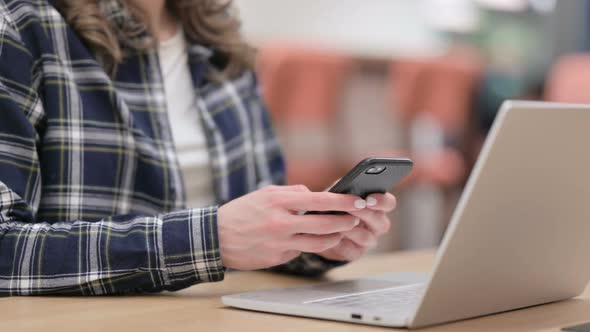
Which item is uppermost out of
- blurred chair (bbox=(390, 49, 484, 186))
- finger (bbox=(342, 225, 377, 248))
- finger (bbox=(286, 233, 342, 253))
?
finger (bbox=(286, 233, 342, 253))

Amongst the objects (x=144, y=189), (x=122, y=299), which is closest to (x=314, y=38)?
(x=144, y=189)

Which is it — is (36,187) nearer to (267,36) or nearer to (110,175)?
(110,175)

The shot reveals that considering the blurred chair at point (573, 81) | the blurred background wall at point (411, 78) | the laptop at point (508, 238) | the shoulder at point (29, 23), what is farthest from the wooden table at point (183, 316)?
the blurred chair at point (573, 81)

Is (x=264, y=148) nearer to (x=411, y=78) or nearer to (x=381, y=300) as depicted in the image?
(x=381, y=300)

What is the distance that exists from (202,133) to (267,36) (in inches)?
130

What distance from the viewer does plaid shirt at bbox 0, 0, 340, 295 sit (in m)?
0.81

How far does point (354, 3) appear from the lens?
4949 mm

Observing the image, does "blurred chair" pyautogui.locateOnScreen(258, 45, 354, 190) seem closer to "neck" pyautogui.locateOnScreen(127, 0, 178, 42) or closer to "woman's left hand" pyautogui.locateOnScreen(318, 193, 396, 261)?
"neck" pyautogui.locateOnScreen(127, 0, 178, 42)

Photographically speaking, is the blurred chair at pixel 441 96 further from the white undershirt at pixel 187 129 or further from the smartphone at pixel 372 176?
the smartphone at pixel 372 176

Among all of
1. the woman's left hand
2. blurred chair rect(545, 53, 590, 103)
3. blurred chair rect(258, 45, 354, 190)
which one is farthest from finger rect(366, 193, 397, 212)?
blurred chair rect(545, 53, 590, 103)

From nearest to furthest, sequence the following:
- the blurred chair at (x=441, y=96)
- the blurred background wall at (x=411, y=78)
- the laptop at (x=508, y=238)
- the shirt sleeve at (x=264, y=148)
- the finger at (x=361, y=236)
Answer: the laptop at (x=508, y=238) < the finger at (x=361, y=236) < the shirt sleeve at (x=264, y=148) < the blurred background wall at (x=411, y=78) < the blurred chair at (x=441, y=96)

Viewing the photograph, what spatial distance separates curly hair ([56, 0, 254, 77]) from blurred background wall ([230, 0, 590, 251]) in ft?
3.08

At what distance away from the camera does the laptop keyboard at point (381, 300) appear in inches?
27.4

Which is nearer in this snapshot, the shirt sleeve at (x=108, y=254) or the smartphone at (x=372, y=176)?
the smartphone at (x=372, y=176)
